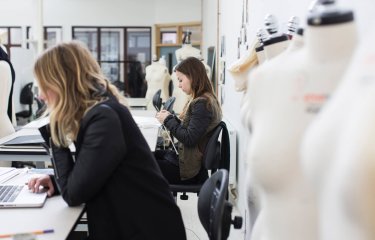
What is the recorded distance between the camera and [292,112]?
0.78 m

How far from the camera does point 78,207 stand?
157 cm

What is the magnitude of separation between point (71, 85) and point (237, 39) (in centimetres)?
216

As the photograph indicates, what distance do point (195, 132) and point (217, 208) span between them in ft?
4.13

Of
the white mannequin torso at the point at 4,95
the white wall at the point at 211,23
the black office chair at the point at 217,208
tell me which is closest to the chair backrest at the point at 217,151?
the black office chair at the point at 217,208

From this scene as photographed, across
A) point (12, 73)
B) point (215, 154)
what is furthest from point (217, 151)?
point (12, 73)

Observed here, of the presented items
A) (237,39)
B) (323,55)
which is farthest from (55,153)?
(237,39)

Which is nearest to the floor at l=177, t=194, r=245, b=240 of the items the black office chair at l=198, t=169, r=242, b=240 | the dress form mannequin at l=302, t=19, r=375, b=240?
the black office chair at l=198, t=169, r=242, b=240

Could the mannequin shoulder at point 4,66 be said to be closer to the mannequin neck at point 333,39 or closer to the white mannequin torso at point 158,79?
the mannequin neck at point 333,39

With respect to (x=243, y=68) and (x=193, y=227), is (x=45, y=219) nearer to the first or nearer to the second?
(x=243, y=68)

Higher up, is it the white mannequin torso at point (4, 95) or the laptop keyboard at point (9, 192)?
the white mannequin torso at point (4, 95)

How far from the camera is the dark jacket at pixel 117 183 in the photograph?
1414 millimetres

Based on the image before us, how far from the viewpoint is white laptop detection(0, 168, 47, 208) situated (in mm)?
1563

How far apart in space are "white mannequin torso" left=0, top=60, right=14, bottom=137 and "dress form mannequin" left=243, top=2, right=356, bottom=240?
252cm

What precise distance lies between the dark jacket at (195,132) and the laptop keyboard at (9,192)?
1.10 metres
